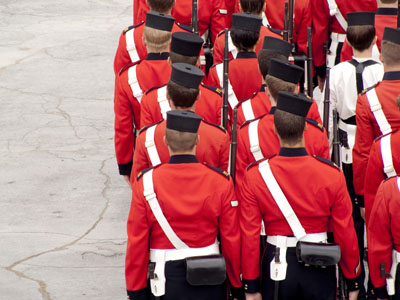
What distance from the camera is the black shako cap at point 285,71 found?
4.89 m

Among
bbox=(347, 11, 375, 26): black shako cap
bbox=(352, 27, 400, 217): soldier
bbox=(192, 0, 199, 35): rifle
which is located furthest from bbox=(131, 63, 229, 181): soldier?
bbox=(192, 0, 199, 35): rifle

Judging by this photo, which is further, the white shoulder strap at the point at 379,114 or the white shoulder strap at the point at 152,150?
the white shoulder strap at the point at 379,114

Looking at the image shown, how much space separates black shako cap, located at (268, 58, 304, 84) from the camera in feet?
16.0

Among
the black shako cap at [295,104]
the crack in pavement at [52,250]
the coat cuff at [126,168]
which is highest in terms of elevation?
the black shako cap at [295,104]

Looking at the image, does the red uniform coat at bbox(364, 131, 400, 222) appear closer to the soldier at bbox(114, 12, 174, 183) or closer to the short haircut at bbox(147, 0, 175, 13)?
the soldier at bbox(114, 12, 174, 183)

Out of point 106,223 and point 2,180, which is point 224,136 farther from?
point 2,180

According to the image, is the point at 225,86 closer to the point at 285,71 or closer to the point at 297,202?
the point at 285,71

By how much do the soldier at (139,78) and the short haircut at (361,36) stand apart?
1332 mm

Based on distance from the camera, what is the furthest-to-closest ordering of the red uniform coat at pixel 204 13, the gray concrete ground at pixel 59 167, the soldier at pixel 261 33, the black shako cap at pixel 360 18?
the red uniform coat at pixel 204 13 → the soldier at pixel 261 33 → the gray concrete ground at pixel 59 167 → the black shako cap at pixel 360 18

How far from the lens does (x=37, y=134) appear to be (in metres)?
8.97

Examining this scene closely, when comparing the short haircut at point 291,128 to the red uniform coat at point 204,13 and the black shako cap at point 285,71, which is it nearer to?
the black shako cap at point 285,71

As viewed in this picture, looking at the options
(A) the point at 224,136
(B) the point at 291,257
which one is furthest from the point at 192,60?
(B) the point at 291,257

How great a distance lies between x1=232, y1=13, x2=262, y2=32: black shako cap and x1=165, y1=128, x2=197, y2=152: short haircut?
184cm

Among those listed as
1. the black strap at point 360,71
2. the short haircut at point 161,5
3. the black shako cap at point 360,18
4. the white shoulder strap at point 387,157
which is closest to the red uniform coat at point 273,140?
the white shoulder strap at point 387,157
